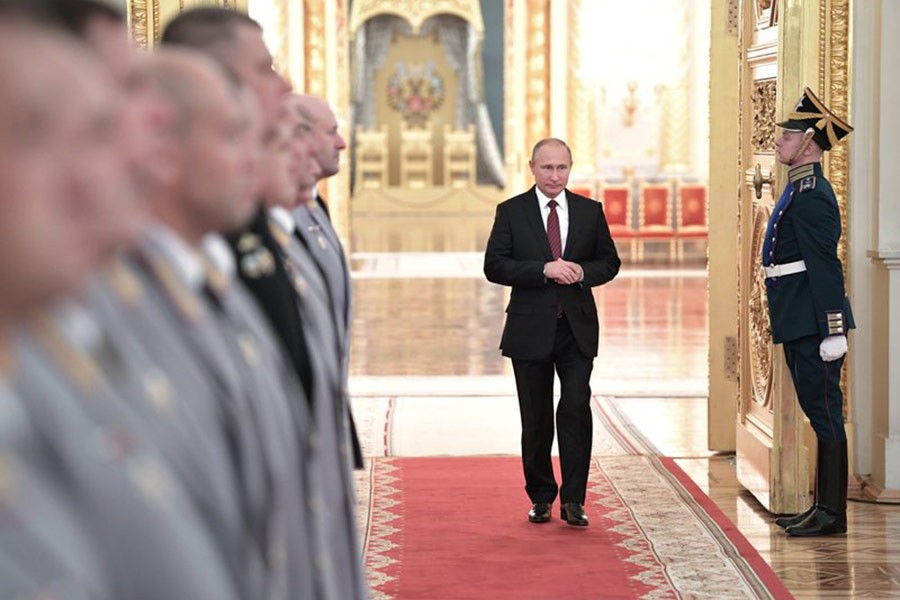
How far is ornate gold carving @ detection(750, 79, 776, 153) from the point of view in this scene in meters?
6.48

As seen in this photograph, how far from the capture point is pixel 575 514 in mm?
6020

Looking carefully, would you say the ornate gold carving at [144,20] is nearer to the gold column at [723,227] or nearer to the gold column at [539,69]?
the gold column at [723,227]

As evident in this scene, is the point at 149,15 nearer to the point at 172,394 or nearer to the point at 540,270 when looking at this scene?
the point at 540,270

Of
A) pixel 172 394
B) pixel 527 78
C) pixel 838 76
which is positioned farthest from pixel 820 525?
pixel 527 78

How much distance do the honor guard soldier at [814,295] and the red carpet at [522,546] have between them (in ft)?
1.43

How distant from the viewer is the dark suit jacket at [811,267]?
18.9 ft

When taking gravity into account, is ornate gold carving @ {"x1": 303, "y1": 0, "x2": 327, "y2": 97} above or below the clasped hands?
above

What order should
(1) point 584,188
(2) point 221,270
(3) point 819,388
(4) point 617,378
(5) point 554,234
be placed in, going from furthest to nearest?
(1) point 584,188 → (4) point 617,378 → (5) point 554,234 → (3) point 819,388 → (2) point 221,270

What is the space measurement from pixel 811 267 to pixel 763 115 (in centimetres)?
106

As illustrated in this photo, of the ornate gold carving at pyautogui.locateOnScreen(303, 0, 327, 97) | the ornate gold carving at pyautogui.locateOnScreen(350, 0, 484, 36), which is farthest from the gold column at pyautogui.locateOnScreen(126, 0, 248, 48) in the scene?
the ornate gold carving at pyautogui.locateOnScreen(350, 0, 484, 36)

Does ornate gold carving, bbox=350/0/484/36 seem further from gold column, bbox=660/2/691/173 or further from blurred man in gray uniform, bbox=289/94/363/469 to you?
blurred man in gray uniform, bbox=289/94/363/469

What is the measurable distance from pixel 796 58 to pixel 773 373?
125 centimetres

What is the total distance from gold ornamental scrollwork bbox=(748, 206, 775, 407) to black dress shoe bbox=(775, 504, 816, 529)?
0.62 meters

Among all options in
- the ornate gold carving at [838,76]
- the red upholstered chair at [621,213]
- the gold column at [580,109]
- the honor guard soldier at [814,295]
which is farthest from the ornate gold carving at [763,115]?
the gold column at [580,109]
